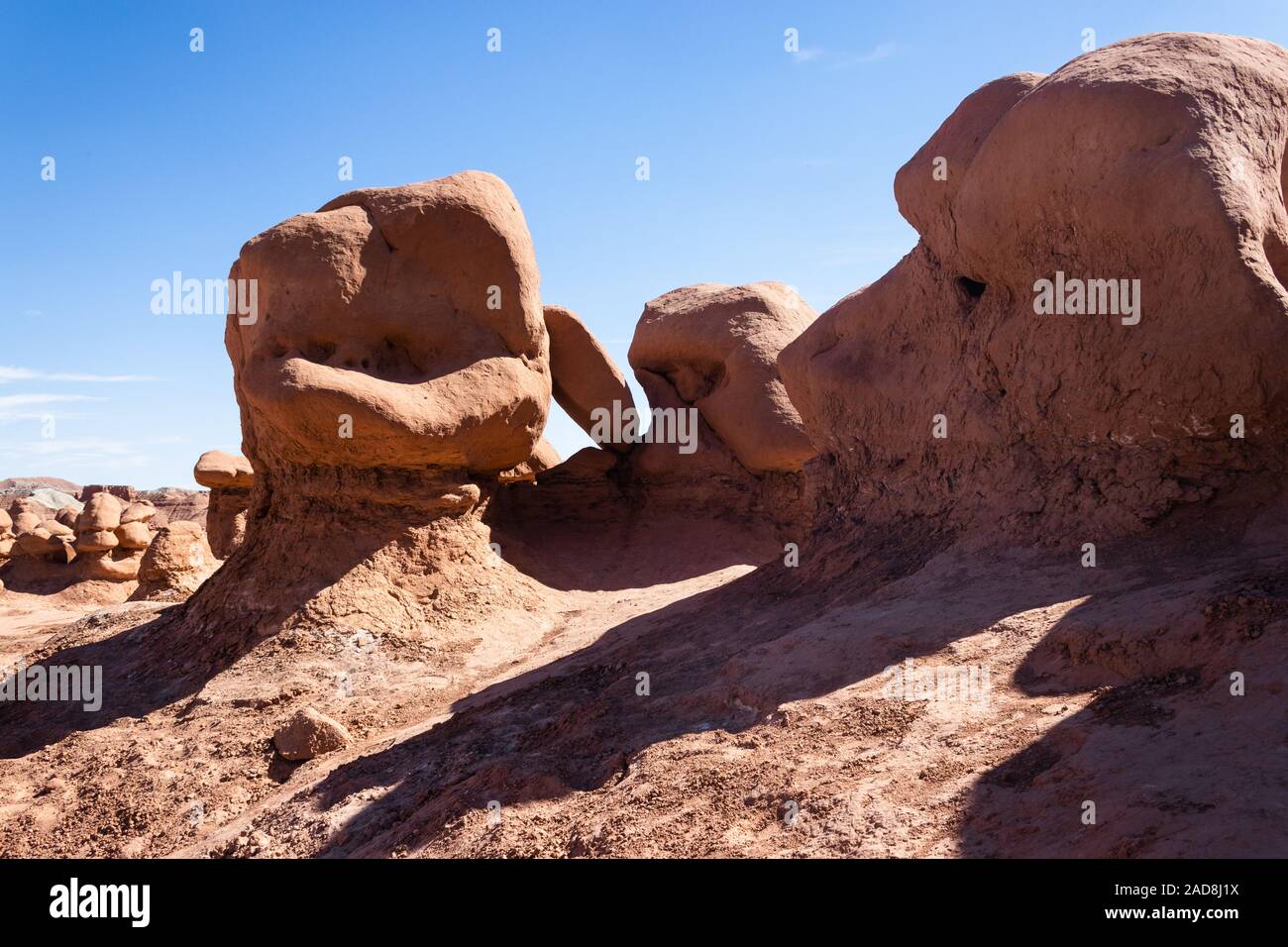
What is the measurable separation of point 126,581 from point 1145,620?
52.4ft

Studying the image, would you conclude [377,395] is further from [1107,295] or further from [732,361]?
[1107,295]

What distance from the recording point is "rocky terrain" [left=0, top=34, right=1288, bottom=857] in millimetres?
3582

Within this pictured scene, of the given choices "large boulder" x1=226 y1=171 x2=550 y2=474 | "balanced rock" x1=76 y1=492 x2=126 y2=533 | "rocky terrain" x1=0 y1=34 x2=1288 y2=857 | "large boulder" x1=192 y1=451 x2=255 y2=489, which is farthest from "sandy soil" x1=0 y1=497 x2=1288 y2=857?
"balanced rock" x1=76 y1=492 x2=126 y2=533

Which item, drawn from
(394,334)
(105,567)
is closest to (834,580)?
(394,334)

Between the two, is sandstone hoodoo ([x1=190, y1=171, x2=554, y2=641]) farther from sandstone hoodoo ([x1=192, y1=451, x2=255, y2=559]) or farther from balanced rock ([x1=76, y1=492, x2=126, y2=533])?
balanced rock ([x1=76, y1=492, x2=126, y2=533])

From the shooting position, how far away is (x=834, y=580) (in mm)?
6223

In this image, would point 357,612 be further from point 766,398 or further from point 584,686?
point 766,398

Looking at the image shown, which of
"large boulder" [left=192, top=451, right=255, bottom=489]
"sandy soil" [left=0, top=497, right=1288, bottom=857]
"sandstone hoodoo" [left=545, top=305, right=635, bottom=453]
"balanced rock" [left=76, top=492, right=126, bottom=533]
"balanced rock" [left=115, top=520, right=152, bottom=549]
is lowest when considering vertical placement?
"sandy soil" [left=0, top=497, right=1288, bottom=857]

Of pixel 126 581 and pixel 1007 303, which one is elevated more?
pixel 1007 303

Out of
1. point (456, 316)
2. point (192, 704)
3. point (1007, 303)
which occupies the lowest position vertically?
point (192, 704)


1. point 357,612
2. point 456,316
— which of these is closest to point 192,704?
point 357,612

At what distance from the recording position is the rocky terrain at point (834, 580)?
11.8 feet

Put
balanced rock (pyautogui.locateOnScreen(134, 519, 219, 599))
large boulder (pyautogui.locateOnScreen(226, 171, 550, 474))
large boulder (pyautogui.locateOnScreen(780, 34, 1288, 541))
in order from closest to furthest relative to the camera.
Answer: large boulder (pyautogui.locateOnScreen(780, 34, 1288, 541)), large boulder (pyautogui.locateOnScreen(226, 171, 550, 474)), balanced rock (pyautogui.locateOnScreen(134, 519, 219, 599))

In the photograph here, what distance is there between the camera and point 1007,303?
19.2 ft
